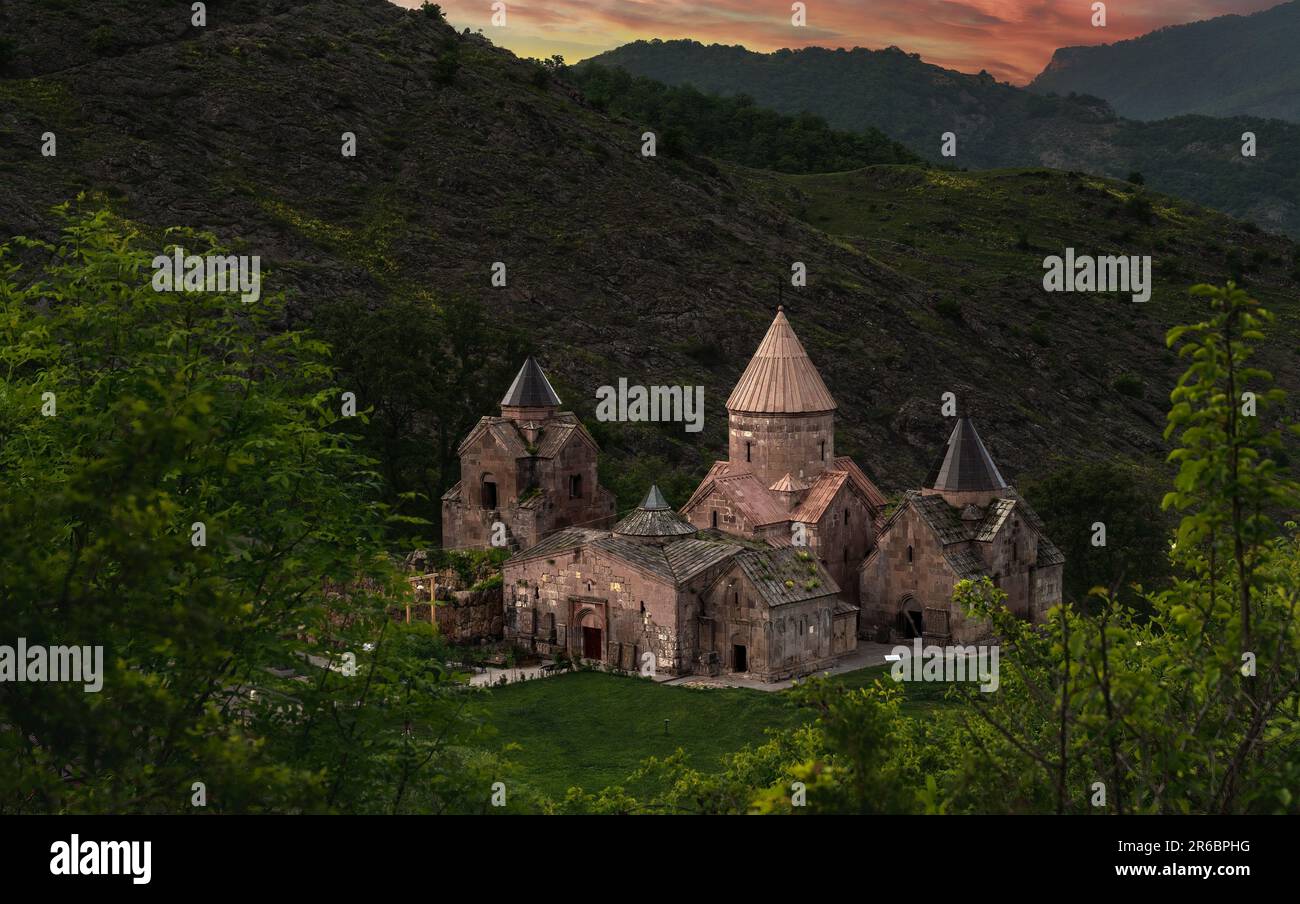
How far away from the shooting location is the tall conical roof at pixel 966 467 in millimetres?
47281

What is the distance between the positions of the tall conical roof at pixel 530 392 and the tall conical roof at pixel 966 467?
44.1 feet

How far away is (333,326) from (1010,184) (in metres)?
108

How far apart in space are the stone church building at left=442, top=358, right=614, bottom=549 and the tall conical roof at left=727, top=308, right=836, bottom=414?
573cm

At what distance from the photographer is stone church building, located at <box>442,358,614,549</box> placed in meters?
50.4

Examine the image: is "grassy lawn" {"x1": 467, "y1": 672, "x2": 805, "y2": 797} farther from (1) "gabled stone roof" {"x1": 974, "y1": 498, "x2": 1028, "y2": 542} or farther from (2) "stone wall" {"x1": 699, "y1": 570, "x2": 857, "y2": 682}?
(1) "gabled stone roof" {"x1": 974, "y1": 498, "x2": 1028, "y2": 542}

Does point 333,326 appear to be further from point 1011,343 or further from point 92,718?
point 1011,343

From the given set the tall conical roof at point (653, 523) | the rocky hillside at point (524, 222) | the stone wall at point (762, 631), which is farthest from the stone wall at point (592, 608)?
the rocky hillside at point (524, 222)

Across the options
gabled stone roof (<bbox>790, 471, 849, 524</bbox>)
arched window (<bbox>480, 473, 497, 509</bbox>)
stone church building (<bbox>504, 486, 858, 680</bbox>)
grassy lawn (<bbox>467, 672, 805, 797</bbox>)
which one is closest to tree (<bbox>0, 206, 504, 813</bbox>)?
grassy lawn (<bbox>467, 672, 805, 797</bbox>)

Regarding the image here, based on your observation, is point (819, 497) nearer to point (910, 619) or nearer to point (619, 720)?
point (910, 619)

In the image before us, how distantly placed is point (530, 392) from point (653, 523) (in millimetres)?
8423

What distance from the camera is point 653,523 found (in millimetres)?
45344

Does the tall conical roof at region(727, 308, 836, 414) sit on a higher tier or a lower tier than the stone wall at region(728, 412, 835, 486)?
higher

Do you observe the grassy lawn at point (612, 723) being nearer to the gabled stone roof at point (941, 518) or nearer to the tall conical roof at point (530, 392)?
the gabled stone roof at point (941, 518)
